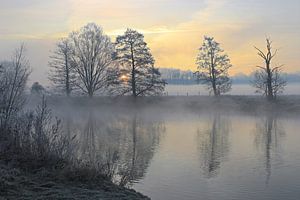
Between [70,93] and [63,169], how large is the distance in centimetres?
4837

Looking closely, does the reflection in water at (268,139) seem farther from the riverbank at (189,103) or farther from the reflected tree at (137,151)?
the riverbank at (189,103)

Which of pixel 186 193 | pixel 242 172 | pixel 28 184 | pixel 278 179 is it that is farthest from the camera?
pixel 242 172

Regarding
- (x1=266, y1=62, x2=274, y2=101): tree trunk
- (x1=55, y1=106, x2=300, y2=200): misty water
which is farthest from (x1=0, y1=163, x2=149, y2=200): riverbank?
(x1=266, y1=62, x2=274, y2=101): tree trunk

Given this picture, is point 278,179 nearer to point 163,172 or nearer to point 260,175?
point 260,175

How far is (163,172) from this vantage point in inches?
656

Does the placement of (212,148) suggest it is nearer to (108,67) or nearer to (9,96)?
(9,96)


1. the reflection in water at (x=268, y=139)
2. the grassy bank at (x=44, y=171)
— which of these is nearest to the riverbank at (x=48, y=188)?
the grassy bank at (x=44, y=171)

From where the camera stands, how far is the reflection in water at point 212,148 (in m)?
17.7

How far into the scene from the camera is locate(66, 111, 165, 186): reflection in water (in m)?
13.9

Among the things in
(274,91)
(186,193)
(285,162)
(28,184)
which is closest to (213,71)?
(274,91)

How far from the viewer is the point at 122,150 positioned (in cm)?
2158

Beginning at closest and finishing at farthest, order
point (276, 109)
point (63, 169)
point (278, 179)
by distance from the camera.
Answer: point (63, 169) → point (278, 179) → point (276, 109)

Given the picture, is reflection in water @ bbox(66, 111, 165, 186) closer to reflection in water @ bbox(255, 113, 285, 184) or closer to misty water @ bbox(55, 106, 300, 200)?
misty water @ bbox(55, 106, 300, 200)

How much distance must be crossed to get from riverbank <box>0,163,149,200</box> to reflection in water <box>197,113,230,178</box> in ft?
20.1
